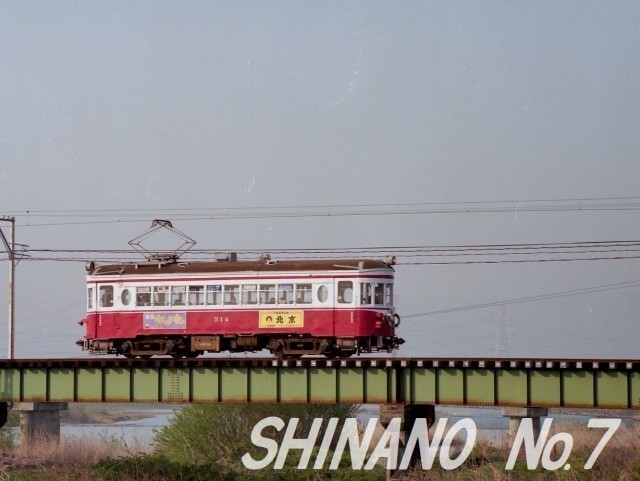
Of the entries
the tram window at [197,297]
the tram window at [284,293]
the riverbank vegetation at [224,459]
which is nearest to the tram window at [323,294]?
the tram window at [284,293]

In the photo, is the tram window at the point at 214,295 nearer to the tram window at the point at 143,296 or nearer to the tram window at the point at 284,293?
the tram window at the point at 284,293

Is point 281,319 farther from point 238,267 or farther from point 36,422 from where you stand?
point 36,422

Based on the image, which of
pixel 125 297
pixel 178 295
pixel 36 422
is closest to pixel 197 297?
pixel 178 295

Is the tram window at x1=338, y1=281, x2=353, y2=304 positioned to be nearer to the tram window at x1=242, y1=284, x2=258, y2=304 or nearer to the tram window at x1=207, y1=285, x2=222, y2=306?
the tram window at x1=242, y1=284, x2=258, y2=304

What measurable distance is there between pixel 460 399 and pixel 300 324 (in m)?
7.20

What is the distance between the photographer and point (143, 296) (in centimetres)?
4475

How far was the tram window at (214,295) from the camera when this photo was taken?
43406 millimetres

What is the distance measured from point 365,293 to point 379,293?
2.64 ft

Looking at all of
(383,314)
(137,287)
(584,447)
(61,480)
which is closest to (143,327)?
(137,287)

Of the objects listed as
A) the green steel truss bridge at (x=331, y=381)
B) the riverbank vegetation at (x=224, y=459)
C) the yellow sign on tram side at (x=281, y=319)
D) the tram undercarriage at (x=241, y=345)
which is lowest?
the riverbank vegetation at (x=224, y=459)

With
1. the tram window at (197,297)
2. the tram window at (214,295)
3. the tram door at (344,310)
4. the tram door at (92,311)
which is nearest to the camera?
the tram door at (344,310)

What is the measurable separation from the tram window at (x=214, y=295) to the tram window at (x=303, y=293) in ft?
11.6

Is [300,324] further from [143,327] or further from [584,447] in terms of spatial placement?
[584,447]

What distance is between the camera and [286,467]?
1893 inches
